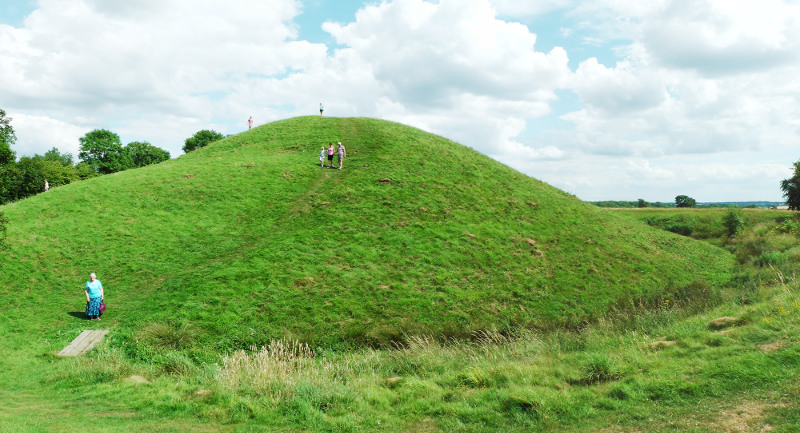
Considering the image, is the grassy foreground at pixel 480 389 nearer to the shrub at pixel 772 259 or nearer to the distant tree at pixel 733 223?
the shrub at pixel 772 259

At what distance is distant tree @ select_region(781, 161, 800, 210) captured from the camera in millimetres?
54875

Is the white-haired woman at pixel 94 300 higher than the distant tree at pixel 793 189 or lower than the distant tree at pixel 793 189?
lower

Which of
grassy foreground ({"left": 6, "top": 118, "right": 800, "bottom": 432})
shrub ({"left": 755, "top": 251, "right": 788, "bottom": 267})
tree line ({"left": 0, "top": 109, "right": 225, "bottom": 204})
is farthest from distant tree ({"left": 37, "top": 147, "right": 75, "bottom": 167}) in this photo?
shrub ({"left": 755, "top": 251, "right": 788, "bottom": 267})

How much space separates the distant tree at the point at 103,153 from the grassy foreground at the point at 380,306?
70.3 metres

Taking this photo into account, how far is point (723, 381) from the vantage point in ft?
29.6

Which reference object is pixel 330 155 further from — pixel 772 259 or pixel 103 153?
pixel 103 153

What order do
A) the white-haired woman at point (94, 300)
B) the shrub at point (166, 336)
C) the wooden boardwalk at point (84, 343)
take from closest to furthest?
the wooden boardwalk at point (84, 343)
the shrub at point (166, 336)
the white-haired woman at point (94, 300)

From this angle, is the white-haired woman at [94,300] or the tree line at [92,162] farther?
the tree line at [92,162]

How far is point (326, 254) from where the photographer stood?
24906mm

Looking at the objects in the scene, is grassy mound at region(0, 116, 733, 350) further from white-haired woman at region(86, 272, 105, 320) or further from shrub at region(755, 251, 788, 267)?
shrub at region(755, 251, 788, 267)

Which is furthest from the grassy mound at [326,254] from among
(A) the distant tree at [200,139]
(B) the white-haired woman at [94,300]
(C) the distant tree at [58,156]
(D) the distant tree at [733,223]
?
(C) the distant tree at [58,156]

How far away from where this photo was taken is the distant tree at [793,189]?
54875mm

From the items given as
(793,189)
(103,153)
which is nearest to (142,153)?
(103,153)

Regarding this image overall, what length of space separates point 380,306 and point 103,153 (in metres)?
106
